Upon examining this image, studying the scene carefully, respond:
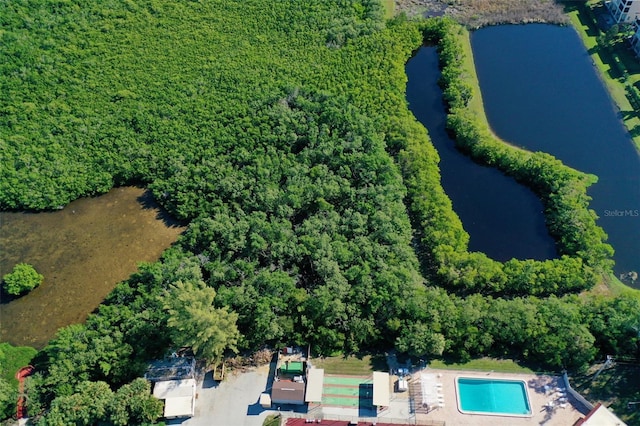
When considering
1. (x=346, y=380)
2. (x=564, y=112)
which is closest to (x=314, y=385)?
(x=346, y=380)

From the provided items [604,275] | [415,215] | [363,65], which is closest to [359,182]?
[415,215]

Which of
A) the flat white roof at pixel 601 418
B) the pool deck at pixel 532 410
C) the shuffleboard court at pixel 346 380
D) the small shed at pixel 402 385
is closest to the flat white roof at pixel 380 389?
the small shed at pixel 402 385

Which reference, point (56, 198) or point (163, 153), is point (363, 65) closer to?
point (163, 153)

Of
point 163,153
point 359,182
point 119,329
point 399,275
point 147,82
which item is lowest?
point 119,329

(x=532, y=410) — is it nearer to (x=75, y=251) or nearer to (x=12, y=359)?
(x=12, y=359)

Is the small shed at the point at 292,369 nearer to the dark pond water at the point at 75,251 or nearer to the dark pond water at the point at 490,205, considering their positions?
the dark pond water at the point at 75,251

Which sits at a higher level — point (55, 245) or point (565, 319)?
point (55, 245)

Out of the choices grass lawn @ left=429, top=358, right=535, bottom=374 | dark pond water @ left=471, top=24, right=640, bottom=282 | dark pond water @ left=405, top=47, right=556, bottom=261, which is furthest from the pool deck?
dark pond water @ left=471, top=24, right=640, bottom=282
